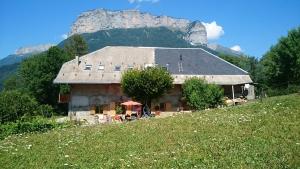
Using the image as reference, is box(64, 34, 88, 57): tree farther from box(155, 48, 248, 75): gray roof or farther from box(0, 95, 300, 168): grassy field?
box(0, 95, 300, 168): grassy field

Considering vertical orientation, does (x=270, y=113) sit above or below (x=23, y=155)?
above

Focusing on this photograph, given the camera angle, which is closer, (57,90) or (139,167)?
(139,167)

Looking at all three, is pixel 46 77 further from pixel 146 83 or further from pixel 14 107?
pixel 146 83

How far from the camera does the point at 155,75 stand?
45.3 m

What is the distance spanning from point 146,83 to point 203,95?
612cm

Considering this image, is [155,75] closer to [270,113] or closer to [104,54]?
[104,54]

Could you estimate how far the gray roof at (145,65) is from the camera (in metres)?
55.8

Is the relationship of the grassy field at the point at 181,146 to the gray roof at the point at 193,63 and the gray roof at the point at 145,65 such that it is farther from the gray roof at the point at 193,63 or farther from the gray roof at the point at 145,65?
the gray roof at the point at 193,63

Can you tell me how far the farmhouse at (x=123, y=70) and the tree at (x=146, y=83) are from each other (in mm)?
7679

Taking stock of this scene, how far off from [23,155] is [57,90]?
6481cm

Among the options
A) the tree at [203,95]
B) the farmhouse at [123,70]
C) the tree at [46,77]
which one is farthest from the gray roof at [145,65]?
the tree at [46,77]

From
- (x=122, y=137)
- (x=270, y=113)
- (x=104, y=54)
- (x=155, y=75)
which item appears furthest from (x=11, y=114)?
(x=270, y=113)

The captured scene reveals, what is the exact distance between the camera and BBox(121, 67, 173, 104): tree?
1775 inches

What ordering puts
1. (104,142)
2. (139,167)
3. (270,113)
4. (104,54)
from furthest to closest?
(104,54)
(270,113)
(104,142)
(139,167)
